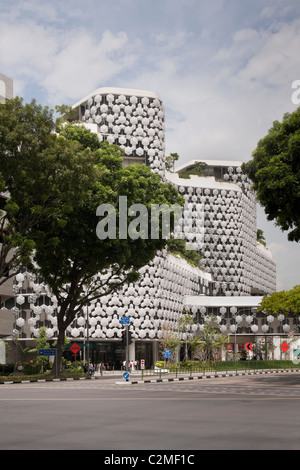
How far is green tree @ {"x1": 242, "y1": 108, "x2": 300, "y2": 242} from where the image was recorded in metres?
28.9

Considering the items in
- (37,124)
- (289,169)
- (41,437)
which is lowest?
(41,437)

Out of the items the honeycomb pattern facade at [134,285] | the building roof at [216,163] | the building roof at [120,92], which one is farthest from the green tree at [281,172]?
the building roof at [216,163]

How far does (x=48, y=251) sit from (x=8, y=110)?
430 inches

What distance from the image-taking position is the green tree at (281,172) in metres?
28.9

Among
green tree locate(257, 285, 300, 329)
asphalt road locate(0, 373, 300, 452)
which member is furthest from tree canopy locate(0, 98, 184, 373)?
green tree locate(257, 285, 300, 329)

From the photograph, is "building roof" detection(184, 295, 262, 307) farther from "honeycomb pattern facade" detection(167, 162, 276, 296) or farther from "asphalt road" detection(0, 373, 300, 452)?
"asphalt road" detection(0, 373, 300, 452)

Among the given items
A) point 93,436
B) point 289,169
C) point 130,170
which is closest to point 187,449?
point 93,436

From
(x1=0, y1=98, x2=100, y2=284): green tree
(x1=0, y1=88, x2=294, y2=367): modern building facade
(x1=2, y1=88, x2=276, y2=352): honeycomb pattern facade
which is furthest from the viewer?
(x1=0, y1=88, x2=294, y2=367): modern building facade

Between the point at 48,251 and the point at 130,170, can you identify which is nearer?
the point at 48,251

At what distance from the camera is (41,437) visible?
424 inches

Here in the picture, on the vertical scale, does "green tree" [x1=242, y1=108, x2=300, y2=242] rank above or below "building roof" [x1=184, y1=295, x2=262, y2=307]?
above

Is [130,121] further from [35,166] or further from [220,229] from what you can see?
[35,166]

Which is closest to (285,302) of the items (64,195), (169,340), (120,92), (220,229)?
(169,340)

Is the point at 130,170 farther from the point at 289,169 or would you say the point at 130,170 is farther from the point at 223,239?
the point at 223,239
